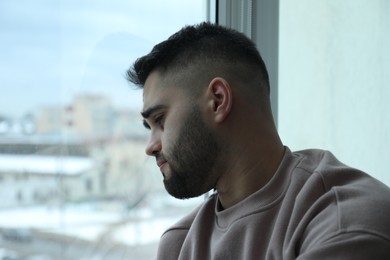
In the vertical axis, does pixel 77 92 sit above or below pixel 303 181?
above

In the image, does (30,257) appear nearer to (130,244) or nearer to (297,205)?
(130,244)

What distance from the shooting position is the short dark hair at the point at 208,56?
1271 mm

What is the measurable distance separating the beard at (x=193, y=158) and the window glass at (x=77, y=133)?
0.81 feet

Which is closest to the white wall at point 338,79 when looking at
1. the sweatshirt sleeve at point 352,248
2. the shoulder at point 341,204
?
the shoulder at point 341,204

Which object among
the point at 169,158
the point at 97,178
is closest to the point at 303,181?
the point at 169,158

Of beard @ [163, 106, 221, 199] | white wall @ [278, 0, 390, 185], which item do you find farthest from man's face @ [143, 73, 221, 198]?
white wall @ [278, 0, 390, 185]

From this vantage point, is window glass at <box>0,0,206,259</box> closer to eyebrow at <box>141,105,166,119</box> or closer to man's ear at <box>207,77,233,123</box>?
eyebrow at <box>141,105,166,119</box>

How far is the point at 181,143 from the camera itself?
1229mm

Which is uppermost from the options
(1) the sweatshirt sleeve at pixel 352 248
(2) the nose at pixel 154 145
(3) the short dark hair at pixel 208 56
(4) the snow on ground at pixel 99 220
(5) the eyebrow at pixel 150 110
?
(3) the short dark hair at pixel 208 56

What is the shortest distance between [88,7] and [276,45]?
0.64 m

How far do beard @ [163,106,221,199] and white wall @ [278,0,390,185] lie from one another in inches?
27.5

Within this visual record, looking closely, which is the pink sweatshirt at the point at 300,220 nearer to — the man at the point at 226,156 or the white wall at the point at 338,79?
the man at the point at 226,156

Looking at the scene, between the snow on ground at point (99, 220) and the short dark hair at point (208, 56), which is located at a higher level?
the short dark hair at point (208, 56)

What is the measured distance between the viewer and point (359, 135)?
225cm
